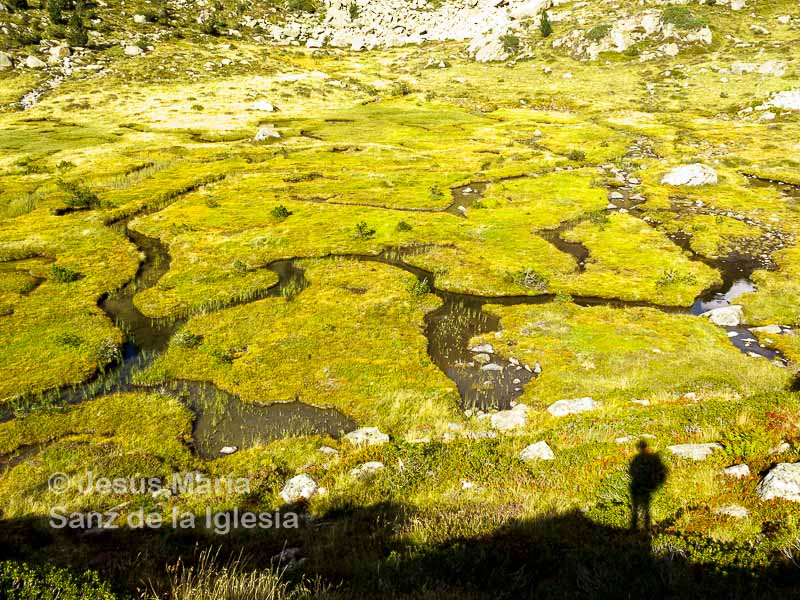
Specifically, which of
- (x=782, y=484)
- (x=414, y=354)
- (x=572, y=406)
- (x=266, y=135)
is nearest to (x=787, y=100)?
(x=266, y=135)

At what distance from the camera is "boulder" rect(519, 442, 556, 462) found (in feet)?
46.0

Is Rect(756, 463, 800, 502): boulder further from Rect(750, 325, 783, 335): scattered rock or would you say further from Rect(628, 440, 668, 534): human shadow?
Rect(750, 325, 783, 335): scattered rock

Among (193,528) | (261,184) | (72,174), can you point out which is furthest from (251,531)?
(72,174)

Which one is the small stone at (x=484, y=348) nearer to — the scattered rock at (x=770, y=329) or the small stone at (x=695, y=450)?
the small stone at (x=695, y=450)

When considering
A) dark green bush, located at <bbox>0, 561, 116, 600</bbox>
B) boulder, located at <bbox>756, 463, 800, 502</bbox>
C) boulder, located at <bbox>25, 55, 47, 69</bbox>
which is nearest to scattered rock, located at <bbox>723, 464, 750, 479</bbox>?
boulder, located at <bbox>756, 463, 800, 502</bbox>

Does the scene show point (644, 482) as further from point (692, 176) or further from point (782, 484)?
point (692, 176)

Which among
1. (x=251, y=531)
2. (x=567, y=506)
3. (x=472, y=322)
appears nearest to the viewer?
(x=567, y=506)

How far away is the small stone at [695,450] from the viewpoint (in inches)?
480

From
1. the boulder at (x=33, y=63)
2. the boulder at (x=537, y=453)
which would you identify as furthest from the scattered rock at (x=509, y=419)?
the boulder at (x=33, y=63)

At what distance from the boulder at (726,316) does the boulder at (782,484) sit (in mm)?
22928

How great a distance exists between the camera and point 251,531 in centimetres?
1189

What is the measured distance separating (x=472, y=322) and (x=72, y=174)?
67135 mm

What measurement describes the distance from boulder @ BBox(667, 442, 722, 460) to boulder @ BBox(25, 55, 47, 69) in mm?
192287

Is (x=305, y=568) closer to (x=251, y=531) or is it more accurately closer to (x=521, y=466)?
(x=251, y=531)
